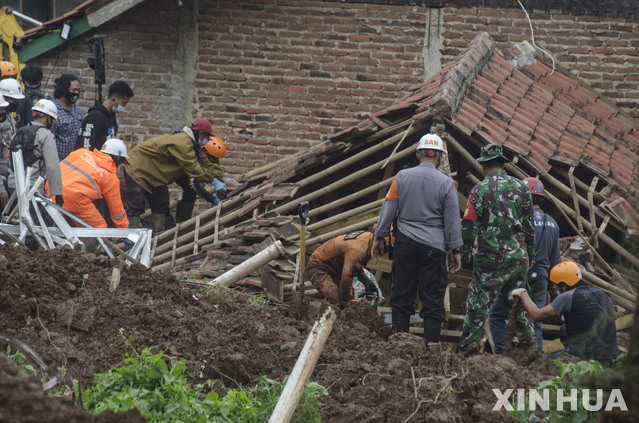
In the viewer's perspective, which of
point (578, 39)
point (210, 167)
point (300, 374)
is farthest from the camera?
point (578, 39)

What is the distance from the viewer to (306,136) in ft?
37.2

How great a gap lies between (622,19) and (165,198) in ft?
24.3

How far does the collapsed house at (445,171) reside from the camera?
7887mm

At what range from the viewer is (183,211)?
33.1 feet

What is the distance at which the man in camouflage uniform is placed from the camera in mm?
6480

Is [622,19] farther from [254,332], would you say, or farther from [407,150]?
[254,332]

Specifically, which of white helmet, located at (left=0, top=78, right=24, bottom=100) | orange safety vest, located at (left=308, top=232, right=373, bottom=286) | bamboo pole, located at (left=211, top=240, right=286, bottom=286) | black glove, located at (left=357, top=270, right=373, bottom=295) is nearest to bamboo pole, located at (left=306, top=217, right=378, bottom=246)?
bamboo pole, located at (left=211, top=240, right=286, bottom=286)

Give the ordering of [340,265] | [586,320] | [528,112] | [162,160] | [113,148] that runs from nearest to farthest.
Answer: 1. [586,320]
2. [340,265]
3. [113,148]
4. [162,160]
5. [528,112]

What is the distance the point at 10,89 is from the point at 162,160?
197cm

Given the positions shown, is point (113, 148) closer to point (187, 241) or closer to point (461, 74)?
point (187, 241)

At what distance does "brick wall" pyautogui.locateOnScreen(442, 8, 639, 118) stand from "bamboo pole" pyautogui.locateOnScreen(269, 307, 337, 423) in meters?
8.06

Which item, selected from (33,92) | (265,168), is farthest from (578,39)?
(33,92)

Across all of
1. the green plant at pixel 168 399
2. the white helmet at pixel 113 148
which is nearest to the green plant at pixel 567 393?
the green plant at pixel 168 399

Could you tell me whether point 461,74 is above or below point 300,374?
above
